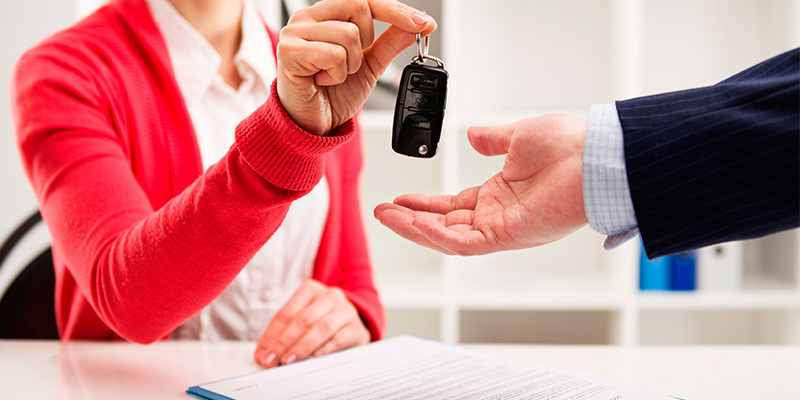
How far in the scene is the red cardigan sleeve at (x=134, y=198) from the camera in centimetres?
70

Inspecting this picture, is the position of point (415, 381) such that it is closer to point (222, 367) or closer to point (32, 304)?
point (222, 367)

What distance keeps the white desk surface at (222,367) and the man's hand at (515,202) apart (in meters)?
0.26

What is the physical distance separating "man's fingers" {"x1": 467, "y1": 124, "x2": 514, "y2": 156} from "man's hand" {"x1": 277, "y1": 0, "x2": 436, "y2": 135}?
129 mm

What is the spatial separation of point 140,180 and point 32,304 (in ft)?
1.22

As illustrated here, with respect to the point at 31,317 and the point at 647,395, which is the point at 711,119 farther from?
the point at 31,317

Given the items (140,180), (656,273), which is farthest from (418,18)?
(656,273)

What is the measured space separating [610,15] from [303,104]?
177 cm

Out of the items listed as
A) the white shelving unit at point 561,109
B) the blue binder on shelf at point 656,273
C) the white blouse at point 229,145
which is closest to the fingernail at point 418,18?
the white blouse at point 229,145

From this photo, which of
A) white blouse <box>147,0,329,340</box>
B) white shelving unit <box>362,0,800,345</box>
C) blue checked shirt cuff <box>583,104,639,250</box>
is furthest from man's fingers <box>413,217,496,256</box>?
white shelving unit <box>362,0,800,345</box>

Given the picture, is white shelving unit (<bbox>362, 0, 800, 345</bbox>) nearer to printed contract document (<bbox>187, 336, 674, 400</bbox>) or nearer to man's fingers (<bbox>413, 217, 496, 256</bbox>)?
printed contract document (<bbox>187, 336, 674, 400</bbox>)

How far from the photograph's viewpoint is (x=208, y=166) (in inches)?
35.4

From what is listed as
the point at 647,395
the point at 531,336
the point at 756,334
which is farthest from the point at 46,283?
the point at 756,334

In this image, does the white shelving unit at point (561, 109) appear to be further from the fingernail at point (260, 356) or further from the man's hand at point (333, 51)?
the man's hand at point (333, 51)

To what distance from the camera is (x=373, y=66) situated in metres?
0.69
